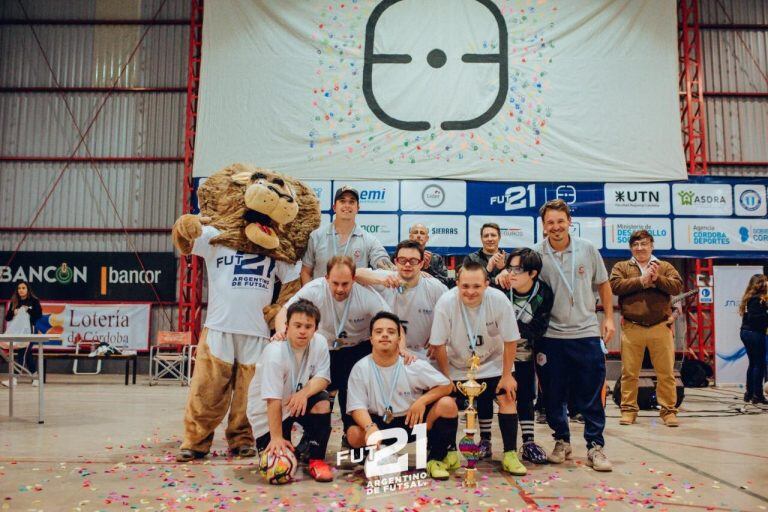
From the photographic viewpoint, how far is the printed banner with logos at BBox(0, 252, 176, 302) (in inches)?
426

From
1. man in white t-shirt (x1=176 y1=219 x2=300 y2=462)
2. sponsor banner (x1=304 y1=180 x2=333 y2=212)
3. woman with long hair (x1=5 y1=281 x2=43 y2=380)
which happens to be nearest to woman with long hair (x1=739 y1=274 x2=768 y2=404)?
man in white t-shirt (x1=176 y1=219 x2=300 y2=462)

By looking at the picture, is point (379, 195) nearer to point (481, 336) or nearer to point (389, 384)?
point (481, 336)

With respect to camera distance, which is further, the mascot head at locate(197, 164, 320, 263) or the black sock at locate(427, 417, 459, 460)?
the mascot head at locate(197, 164, 320, 263)

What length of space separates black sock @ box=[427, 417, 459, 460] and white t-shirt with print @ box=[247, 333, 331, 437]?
0.61m

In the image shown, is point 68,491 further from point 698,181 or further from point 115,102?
point 115,102

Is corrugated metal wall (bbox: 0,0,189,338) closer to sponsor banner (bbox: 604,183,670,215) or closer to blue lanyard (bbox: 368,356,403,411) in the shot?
sponsor banner (bbox: 604,183,670,215)

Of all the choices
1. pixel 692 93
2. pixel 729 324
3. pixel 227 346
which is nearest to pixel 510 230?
pixel 729 324

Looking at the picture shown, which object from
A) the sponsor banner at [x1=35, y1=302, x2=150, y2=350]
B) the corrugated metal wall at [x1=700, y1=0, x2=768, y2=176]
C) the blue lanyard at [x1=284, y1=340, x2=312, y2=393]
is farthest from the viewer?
the corrugated metal wall at [x1=700, y1=0, x2=768, y2=176]

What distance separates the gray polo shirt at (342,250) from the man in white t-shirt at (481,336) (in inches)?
32.3

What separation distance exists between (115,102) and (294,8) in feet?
13.8

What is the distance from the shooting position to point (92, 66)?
11.5 m

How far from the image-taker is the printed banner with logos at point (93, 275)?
1082 centimetres

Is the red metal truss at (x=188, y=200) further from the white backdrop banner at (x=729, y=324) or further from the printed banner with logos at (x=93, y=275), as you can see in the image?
the white backdrop banner at (x=729, y=324)

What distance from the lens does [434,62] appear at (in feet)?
31.8
